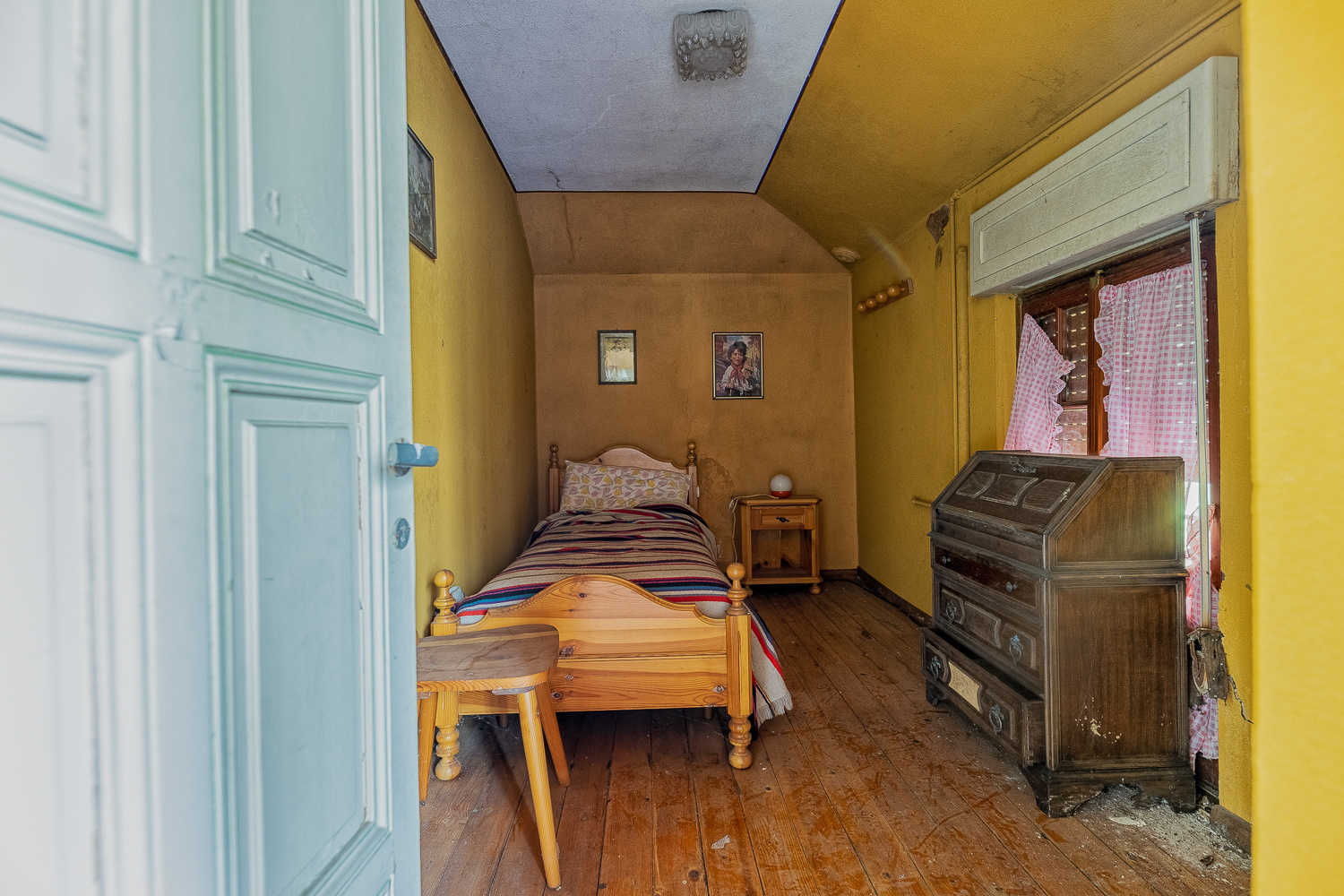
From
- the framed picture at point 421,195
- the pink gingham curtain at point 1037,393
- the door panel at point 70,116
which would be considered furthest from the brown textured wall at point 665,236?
the door panel at point 70,116

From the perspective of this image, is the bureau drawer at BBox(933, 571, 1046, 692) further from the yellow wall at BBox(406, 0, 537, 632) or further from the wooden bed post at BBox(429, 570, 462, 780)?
the yellow wall at BBox(406, 0, 537, 632)

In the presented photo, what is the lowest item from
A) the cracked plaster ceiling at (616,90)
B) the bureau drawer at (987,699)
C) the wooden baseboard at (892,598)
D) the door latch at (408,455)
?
the wooden baseboard at (892,598)

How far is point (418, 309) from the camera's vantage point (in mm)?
2107

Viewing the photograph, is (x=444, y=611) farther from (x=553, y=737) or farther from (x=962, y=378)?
(x=962, y=378)

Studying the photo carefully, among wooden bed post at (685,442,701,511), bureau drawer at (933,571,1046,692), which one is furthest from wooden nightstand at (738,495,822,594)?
bureau drawer at (933,571,1046,692)

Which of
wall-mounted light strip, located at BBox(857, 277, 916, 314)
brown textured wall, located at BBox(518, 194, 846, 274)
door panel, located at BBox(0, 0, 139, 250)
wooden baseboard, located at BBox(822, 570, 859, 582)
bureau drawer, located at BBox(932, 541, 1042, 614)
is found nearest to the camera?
door panel, located at BBox(0, 0, 139, 250)

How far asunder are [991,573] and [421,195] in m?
2.30

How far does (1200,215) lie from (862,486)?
289 centimetres

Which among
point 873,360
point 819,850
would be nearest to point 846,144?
point 873,360

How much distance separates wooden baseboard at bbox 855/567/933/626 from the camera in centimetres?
353

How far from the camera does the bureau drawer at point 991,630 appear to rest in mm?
1892

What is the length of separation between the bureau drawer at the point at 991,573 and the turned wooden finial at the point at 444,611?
1.78 meters

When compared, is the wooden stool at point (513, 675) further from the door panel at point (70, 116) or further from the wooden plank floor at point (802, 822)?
the door panel at point (70, 116)

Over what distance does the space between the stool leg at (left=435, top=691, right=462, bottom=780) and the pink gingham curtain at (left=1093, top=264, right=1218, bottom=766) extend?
88.5 inches
